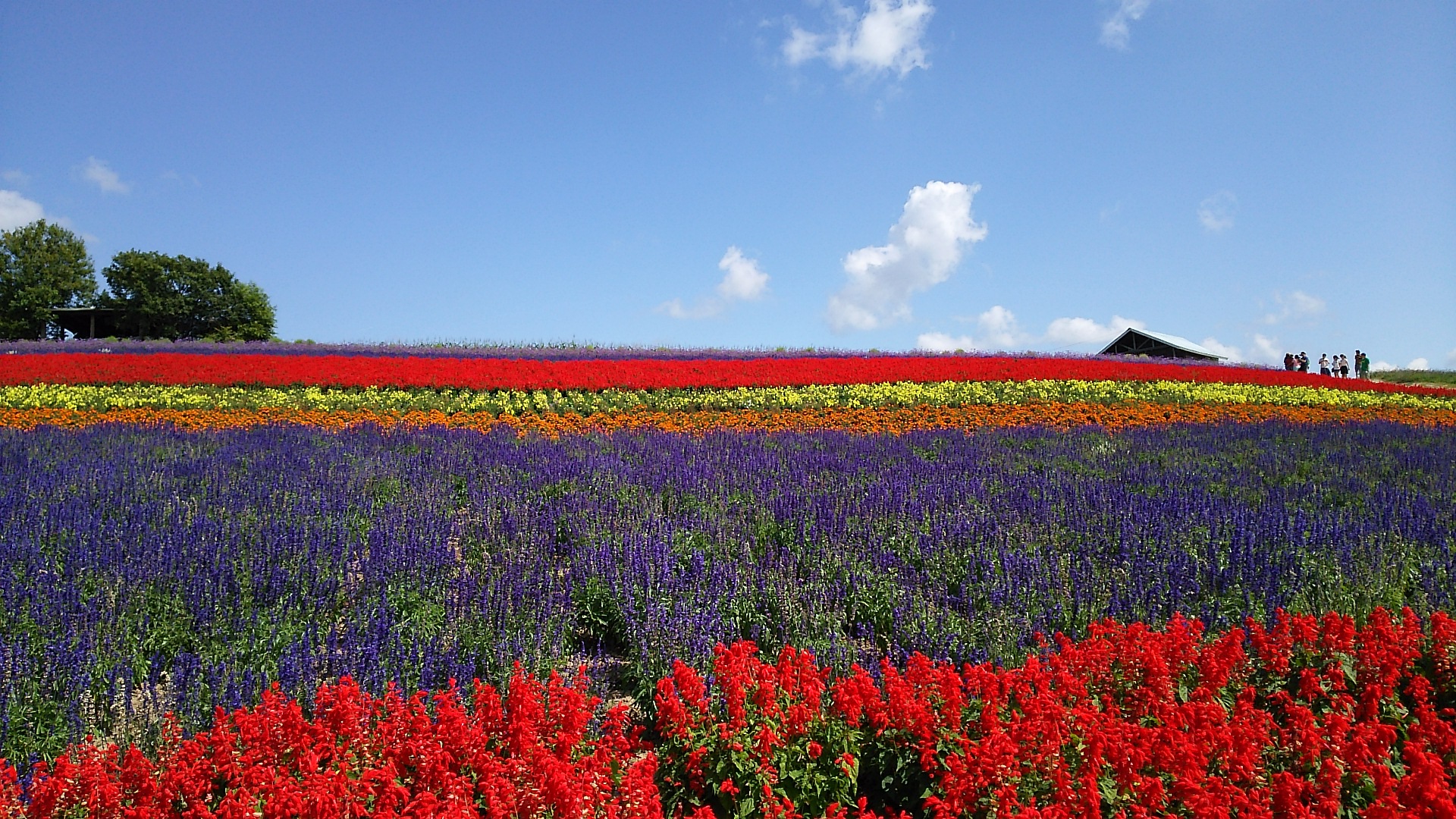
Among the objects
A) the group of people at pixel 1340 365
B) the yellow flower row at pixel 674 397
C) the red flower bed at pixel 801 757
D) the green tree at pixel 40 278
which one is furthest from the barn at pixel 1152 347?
the green tree at pixel 40 278

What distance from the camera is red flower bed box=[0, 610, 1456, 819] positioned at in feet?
7.52

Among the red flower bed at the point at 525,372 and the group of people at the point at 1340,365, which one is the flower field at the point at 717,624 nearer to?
the red flower bed at the point at 525,372

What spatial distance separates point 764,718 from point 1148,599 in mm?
2907

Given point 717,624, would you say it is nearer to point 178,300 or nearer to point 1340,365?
point 1340,365

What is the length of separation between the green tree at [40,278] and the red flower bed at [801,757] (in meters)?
59.7

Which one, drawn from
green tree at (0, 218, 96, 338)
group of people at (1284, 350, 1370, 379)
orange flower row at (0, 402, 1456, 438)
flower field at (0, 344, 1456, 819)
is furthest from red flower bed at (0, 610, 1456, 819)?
green tree at (0, 218, 96, 338)

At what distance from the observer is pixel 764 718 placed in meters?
2.84

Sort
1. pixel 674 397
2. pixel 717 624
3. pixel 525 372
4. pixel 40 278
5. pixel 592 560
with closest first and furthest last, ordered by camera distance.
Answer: pixel 717 624, pixel 592 560, pixel 674 397, pixel 525 372, pixel 40 278

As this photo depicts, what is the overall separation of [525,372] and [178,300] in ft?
140

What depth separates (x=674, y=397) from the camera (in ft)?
49.9

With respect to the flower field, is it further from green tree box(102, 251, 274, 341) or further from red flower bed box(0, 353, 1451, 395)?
green tree box(102, 251, 274, 341)

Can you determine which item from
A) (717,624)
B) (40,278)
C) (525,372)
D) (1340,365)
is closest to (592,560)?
(717,624)

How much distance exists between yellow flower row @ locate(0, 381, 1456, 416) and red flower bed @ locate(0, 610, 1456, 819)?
33.2 feet

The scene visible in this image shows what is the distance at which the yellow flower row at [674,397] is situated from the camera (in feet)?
43.2
